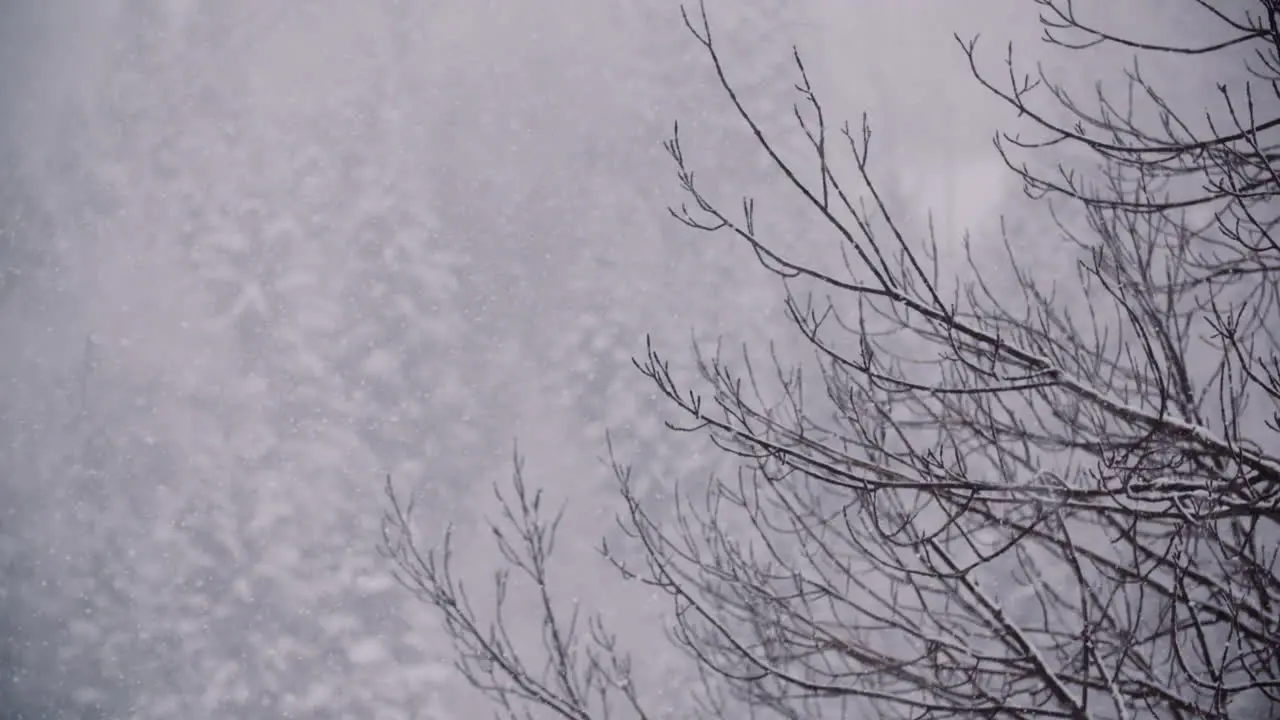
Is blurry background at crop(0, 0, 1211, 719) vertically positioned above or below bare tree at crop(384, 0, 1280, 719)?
above

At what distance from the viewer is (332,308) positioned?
10.3 metres

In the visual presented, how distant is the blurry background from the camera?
348 inches

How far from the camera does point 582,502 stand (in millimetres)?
8680

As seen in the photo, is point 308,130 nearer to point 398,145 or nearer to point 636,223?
point 398,145

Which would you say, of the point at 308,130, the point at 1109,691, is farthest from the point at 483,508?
the point at 1109,691

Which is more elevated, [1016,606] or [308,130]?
[308,130]

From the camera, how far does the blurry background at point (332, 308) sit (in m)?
8.84

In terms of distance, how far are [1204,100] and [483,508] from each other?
30.4 feet

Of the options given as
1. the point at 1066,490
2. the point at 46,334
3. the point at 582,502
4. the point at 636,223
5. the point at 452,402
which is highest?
the point at 46,334

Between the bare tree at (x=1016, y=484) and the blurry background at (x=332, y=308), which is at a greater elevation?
the blurry background at (x=332, y=308)

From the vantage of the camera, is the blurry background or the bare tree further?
the blurry background

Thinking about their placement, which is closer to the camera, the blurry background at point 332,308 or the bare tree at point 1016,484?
the bare tree at point 1016,484

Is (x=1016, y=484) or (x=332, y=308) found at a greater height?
(x=332, y=308)

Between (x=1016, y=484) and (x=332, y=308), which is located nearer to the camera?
(x=1016, y=484)
